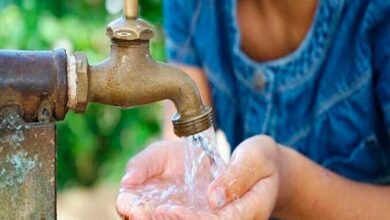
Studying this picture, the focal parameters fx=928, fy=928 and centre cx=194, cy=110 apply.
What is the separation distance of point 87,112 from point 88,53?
19cm

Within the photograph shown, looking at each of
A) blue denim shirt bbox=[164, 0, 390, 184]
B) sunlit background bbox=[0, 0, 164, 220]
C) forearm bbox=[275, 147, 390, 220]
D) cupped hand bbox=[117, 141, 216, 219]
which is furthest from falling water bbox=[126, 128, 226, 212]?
sunlit background bbox=[0, 0, 164, 220]

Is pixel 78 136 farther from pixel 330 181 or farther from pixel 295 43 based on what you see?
pixel 330 181

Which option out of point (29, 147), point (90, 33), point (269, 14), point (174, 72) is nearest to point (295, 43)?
point (269, 14)

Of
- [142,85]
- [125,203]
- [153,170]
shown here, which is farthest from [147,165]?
[142,85]

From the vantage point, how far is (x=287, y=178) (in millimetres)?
1346

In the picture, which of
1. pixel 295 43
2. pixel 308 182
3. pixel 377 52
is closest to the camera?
pixel 308 182

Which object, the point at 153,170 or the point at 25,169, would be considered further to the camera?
the point at 153,170

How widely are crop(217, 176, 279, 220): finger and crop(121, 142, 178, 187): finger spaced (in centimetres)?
18

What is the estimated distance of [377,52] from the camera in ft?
5.10

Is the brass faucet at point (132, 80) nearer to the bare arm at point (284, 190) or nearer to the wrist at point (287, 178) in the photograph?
the bare arm at point (284, 190)

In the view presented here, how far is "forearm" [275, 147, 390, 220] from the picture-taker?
4.53ft

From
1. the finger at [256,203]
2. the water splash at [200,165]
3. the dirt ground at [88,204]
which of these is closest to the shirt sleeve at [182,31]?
the water splash at [200,165]

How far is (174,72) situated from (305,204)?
0.40m

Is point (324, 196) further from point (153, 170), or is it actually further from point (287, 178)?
point (153, 170)
